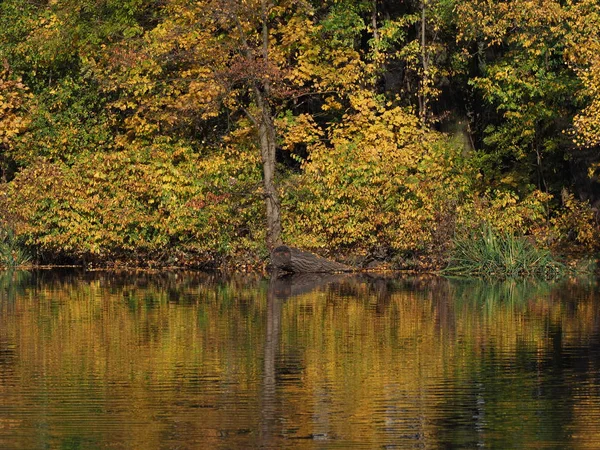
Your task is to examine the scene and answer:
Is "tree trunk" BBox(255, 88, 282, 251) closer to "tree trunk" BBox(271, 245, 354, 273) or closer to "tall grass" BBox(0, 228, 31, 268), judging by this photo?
"tree trunk" BBox(271, 245, 354, 273)

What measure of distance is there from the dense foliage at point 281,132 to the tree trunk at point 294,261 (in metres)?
0.70

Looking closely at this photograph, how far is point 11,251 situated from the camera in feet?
125

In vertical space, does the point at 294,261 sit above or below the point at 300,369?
above

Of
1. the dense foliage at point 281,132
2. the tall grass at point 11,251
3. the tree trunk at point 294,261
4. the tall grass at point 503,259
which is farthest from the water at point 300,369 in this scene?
the tall grass at point 11,251

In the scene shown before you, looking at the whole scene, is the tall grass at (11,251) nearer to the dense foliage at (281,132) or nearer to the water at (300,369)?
the dense foliage at (281,132)

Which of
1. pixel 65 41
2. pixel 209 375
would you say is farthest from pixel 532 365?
pixel 65 41

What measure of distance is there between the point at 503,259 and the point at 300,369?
16.6m

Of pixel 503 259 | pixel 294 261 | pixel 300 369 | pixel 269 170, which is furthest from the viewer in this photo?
pixel 269 170

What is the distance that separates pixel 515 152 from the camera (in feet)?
129

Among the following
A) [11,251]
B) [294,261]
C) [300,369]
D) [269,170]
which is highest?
[269,170]

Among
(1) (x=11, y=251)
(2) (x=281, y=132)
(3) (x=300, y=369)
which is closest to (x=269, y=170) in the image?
(2) (x=281, y=132)

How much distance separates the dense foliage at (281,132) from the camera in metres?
36.1

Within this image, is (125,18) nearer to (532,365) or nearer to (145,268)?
(145,268)

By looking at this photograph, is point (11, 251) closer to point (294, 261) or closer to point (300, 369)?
point (294, 261)
